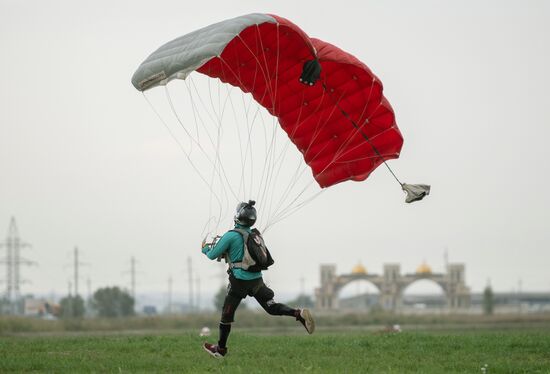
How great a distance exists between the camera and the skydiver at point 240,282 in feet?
44.9

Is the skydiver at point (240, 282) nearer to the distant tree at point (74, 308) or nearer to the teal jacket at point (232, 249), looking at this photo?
the teal jacket at point (232, 249)

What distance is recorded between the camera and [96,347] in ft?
53.7

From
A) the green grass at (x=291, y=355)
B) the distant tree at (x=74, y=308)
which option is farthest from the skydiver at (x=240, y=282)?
the distant tree at (x=74, y=308)

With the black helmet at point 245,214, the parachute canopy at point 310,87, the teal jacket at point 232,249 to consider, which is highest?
the parachute canopy at point 310,87

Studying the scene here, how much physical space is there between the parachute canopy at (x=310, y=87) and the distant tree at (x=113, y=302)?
7905 cm

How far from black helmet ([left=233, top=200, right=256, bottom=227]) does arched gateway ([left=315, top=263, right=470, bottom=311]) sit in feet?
433

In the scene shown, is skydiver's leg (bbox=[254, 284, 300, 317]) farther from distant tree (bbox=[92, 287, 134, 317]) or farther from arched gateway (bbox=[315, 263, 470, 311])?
arched gateway (bbox=[315, 263, 470, 311])

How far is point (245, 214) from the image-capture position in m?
13.9

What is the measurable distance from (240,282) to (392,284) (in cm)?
13491

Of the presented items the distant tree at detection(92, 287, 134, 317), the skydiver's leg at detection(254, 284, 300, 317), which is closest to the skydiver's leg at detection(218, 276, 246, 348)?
the skydiver's leg at detection(254, 284, 300, 317)

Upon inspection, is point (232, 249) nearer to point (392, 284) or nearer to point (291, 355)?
point (291, 355)

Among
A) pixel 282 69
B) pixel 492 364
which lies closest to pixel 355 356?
pixel 492 364

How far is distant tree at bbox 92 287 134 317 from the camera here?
313ft

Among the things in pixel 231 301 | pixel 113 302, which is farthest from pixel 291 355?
pixel 113 302
